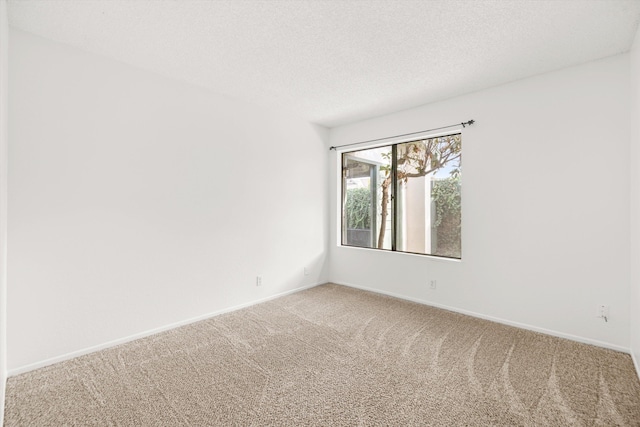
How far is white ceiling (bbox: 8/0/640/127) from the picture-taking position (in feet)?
6.45

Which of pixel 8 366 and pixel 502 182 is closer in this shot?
pixel 8 366

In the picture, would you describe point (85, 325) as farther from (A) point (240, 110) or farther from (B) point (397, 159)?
(B) point (397, 159)

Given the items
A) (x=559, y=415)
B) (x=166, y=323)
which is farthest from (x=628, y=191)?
(x=166, y=323)

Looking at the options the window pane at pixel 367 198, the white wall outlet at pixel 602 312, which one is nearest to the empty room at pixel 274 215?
the white wall outlet at pixel 602 312

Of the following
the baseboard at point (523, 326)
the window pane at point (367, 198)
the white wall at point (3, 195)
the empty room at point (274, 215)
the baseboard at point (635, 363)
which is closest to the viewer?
the white wall at point (3, 195)

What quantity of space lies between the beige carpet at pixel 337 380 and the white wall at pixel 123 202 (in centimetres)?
36

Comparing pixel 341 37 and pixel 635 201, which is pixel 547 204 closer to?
pixel 635 201

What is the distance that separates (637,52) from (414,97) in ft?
5.83

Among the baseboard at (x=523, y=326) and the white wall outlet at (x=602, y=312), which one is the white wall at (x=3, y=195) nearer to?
the baseboard at (x=523, y=326)

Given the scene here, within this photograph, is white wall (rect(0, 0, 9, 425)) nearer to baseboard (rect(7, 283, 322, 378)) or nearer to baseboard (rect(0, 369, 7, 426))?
baseboard (rect(0, 369, 7, 426))

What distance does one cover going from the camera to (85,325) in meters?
2.49

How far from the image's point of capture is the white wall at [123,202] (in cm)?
224

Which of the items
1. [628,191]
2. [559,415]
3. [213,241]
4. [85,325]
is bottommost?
[559,415]

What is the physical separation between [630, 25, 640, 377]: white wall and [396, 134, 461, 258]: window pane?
4.76ft
